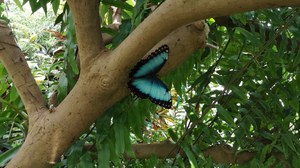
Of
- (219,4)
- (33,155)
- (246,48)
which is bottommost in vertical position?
(33,155)

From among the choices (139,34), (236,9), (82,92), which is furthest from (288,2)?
(82,92)

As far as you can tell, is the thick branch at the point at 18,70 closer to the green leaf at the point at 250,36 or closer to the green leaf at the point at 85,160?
the green leaf at the point at 85,160

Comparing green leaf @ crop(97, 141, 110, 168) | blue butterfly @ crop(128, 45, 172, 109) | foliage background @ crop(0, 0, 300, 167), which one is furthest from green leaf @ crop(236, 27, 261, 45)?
green leaf @ crop(97, 141, 110, 168)

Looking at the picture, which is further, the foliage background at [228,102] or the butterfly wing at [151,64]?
the foliage background at [228,102]

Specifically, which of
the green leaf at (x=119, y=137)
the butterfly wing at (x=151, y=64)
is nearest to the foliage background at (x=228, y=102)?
the green leaf at (x=119, y=137)

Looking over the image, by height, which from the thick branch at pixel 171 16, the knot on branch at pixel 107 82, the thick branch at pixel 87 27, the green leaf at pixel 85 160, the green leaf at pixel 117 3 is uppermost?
the green leaf at pixel 117 3

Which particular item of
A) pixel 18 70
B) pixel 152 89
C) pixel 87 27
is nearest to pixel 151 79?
pixel 152 89

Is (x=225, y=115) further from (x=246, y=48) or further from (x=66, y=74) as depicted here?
(x=66, y=74)

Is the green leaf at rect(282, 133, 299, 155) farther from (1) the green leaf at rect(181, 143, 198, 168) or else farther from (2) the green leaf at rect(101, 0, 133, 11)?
(2) the green leaf at rect(101, 0, 133, 11)
